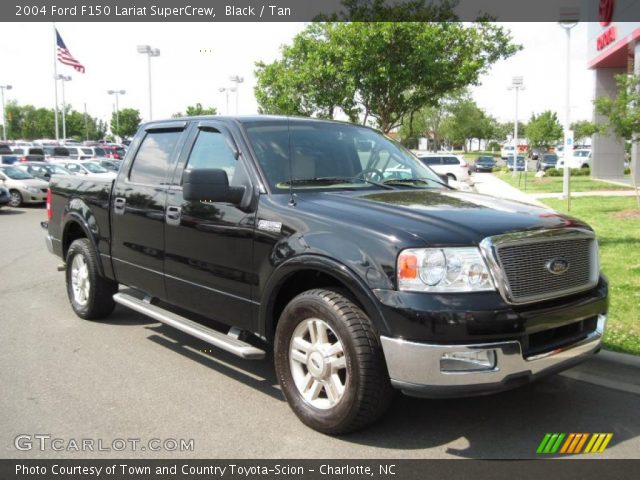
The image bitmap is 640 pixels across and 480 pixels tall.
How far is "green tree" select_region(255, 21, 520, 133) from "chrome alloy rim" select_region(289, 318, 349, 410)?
550 inches

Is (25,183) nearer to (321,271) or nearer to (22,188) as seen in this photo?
(22,188)

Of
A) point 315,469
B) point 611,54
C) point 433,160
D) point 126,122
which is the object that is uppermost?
point 126,122

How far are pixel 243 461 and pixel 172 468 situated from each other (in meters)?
0.39

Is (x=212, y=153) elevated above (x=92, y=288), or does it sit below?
above

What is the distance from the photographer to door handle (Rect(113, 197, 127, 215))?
5691 mm

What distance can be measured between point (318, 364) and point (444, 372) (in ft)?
2.70

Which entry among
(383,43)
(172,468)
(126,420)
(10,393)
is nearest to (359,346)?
(172,468)

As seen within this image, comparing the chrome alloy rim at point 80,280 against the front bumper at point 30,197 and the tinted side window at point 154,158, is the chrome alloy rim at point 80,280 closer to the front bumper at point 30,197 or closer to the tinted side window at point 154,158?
the tinted side window at point 154,158

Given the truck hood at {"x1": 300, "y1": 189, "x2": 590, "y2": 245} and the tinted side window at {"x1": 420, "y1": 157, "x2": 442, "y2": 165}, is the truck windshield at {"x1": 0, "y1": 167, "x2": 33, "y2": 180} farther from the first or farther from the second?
the truck hood at {"x1": 300, "y1": 189, "x2": 590, "y2": 245}

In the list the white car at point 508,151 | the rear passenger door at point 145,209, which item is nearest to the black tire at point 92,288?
the rear passenger door at point 145,209

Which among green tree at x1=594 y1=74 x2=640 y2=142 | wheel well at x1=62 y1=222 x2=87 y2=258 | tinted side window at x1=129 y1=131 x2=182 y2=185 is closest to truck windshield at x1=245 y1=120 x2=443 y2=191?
tinted side window at x1=129 y1=131 x2=182 y2=185

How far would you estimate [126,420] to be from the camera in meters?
4.11

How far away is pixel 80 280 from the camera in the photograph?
658 centimetres

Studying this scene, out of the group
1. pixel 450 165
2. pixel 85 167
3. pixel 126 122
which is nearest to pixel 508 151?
pixel 450 165
